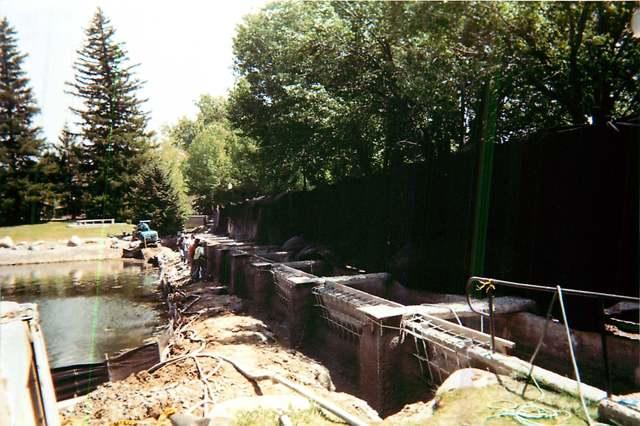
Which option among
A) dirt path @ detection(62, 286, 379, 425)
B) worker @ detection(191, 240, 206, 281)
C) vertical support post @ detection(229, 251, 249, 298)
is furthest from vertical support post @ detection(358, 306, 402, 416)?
worker @ detection(191, 240, 206, 281)

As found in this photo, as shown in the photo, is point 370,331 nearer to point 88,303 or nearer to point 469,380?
point 469,380

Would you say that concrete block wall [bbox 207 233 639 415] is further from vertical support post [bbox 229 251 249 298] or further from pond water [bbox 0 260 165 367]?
pond water [bbox 0 260 165 367]

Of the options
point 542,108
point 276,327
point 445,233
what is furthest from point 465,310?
point 542,108

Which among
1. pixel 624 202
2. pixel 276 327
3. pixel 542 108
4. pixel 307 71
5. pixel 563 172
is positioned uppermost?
pixel 307 71

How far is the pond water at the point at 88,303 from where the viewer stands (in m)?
14.5

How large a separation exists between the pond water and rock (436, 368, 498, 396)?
11.6 meters

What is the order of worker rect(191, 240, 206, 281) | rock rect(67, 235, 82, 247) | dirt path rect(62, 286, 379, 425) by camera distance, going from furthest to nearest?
rock rect(67, 235, 82, 247), worker rect(191, 240, 206, 281), dirt path rect(62, 286, 379, 425)

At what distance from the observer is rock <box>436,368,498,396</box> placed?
4.49 meters

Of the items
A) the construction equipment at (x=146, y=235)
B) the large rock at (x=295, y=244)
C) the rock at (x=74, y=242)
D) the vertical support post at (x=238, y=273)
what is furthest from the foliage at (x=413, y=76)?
the rock at (x=74, y=242)

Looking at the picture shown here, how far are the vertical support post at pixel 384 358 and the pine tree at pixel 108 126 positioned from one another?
10806 millimetres

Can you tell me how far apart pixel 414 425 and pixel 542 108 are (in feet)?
34.6

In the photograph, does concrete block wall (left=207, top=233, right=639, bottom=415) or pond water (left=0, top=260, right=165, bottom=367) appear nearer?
concrete block wall (left=207, top=233, right=639, bottom=415)

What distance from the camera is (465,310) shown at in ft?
22.8

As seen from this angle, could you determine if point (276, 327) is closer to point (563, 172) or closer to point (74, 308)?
point (563, 172)
